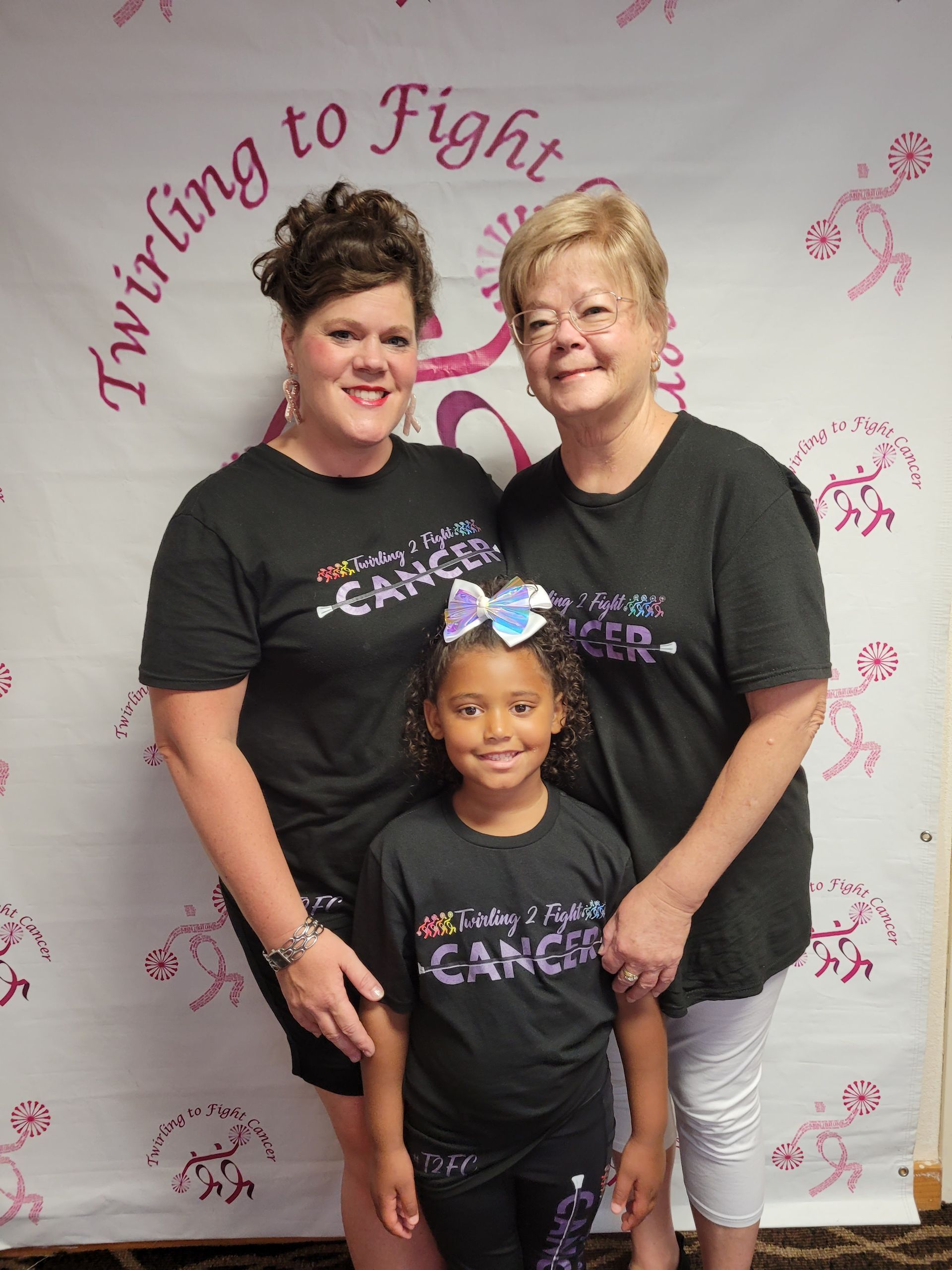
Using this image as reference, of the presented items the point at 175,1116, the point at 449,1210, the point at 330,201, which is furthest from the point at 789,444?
the point at 175,1116

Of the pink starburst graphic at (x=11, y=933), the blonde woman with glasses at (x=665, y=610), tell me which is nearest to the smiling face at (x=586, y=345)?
the blonde woman with glasses at (x=665, y=610)

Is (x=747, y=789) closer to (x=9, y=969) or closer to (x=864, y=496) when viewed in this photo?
(x=864, y=496)

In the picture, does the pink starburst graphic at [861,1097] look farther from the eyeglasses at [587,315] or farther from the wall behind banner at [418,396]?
the eyeglasses at [587,315]

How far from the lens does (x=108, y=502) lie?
1.71m

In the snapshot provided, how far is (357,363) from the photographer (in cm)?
123

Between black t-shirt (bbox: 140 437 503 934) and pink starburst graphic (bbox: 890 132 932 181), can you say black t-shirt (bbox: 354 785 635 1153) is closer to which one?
black t-shirt (bbox: 140 437 503 934)

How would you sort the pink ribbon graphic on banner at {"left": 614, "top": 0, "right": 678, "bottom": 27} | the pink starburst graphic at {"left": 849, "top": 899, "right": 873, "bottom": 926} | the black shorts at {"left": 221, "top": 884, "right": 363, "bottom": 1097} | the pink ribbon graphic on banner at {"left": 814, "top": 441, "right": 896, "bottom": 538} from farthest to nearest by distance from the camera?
the pink starburst graphic at {"left": 849, "top": 899, "right": 873, "bottom": 926}, the pink ribbon graphic on banner at {"left": 814, "top": 441, "right": 896, "bottom": 538}, the pink ribbon graphic on banner at {"left": 614, "top": 0, "right": 678, "bottom": 27}, the black shorts at {"left": 221, "top": 884, "right": 363, "bottom": 1097}

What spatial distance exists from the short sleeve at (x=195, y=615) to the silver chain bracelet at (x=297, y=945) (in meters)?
0.36

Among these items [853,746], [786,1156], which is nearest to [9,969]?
[786,1156]

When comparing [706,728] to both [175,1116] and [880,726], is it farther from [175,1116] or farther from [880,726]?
[175,1116]

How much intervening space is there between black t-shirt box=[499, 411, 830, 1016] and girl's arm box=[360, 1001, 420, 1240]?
1.32 ft

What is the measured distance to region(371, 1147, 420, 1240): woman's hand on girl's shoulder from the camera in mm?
Answer: 1266

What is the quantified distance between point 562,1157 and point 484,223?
1529 mm

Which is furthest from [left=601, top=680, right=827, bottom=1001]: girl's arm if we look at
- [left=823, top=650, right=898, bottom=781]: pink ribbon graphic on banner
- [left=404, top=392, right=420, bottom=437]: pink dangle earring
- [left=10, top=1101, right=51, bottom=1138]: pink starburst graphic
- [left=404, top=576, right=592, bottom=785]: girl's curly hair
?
[left=10, top=1101, right=51, bottom=1138]: pink starburst graphic
